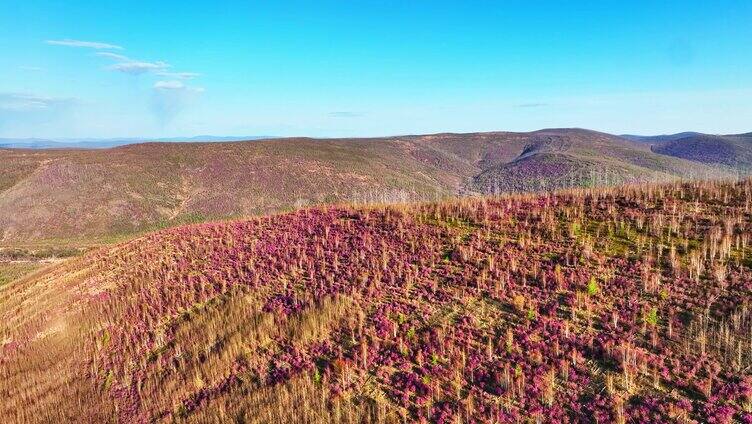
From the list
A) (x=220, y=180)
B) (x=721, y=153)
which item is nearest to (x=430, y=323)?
(x=220, y=180)

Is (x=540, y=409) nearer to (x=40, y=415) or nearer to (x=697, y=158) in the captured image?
(x=40, y=415)

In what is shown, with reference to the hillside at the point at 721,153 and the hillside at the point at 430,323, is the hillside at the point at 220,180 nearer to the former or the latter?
the hillside at the point at 721,153

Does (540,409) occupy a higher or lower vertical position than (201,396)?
higher

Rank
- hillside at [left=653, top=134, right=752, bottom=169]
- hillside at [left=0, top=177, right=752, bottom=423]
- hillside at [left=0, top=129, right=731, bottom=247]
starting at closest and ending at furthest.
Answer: hillside at [left=0, top=177, right=752, bottom=423] < hillside at [left=0, top=129, right=731, bottom=247] < hillside at [left=653, top=134, right=752, bottom=169]

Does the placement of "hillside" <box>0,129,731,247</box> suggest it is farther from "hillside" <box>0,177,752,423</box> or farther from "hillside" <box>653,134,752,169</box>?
"hillside" <box>0,177,752,423</box>

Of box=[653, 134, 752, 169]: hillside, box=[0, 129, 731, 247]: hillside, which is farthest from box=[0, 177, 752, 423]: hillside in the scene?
box=[653, 134, 752, 169]: hillside

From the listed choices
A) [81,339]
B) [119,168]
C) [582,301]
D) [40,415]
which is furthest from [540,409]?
[119,168]
